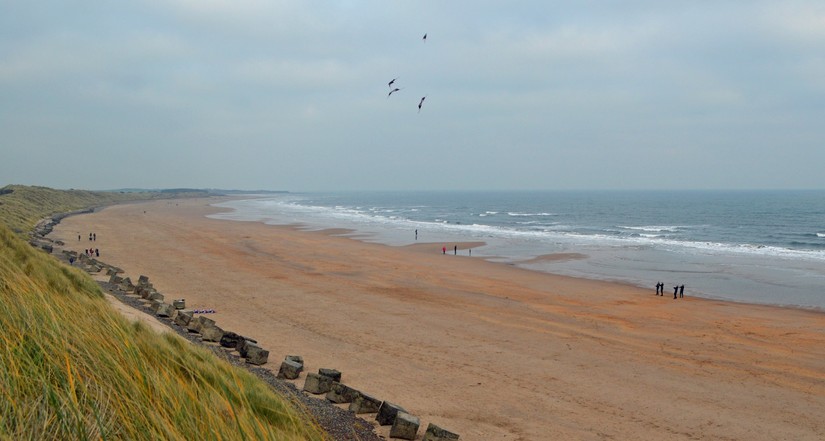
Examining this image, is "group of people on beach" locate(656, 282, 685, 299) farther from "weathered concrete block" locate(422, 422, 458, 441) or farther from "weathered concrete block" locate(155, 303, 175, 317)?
"weathered concrete block" locate(155, 303, 175, 317)

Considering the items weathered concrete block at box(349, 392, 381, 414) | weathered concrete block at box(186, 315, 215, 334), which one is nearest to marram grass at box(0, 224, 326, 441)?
weathered concrete block at box(349, 392, 381, 414)

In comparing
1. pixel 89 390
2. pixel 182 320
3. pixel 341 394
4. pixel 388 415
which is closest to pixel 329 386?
pixel 341 394

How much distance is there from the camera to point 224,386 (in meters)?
6.09

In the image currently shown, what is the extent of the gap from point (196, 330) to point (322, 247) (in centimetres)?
2749

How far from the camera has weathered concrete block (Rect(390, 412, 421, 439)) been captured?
900cm

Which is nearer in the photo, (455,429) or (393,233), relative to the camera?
(455,429)

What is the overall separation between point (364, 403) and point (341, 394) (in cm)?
63

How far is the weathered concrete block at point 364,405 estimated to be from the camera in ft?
32.8

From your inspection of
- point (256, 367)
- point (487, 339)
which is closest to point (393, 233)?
point (487, 339)

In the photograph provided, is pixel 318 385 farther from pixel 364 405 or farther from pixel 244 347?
pixel 244 347

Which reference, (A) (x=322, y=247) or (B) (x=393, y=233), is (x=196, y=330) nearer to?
(A) (x=322, y=247)

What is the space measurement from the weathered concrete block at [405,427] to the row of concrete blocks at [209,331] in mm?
4935

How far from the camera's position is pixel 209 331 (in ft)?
46.8

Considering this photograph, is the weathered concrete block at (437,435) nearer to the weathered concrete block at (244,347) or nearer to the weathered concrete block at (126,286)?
the weathered concrete block at (244,347)
